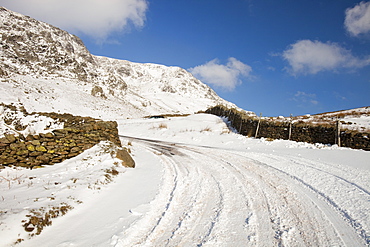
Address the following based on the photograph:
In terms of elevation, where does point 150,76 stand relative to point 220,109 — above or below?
above

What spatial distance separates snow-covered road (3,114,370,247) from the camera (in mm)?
3312

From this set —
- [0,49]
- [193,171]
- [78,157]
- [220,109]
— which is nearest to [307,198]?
[193,171]

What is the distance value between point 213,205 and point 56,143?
6.28m

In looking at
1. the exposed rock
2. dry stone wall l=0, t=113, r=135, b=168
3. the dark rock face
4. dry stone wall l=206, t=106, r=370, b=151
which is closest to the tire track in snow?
the exposed rock

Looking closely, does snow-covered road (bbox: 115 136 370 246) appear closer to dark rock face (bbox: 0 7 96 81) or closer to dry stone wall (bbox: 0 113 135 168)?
dry stone wall (bbox: 0 113 135 168)

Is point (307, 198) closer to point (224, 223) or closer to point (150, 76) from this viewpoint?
point (224, 223)

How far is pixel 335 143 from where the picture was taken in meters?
12.8

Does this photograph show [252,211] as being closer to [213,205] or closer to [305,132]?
[213,205]

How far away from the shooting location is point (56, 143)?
7008mm

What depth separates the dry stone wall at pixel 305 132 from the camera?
38.9ft

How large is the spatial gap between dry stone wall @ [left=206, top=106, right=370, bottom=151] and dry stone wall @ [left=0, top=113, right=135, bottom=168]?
1380 centimetres

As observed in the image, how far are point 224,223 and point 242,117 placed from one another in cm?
1974

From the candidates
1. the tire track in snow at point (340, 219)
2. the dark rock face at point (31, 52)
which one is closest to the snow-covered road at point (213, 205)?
the tire track in snow at point (340, 219)

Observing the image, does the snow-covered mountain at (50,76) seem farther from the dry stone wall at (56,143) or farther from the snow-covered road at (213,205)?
the snow-covered road at (213,205)
